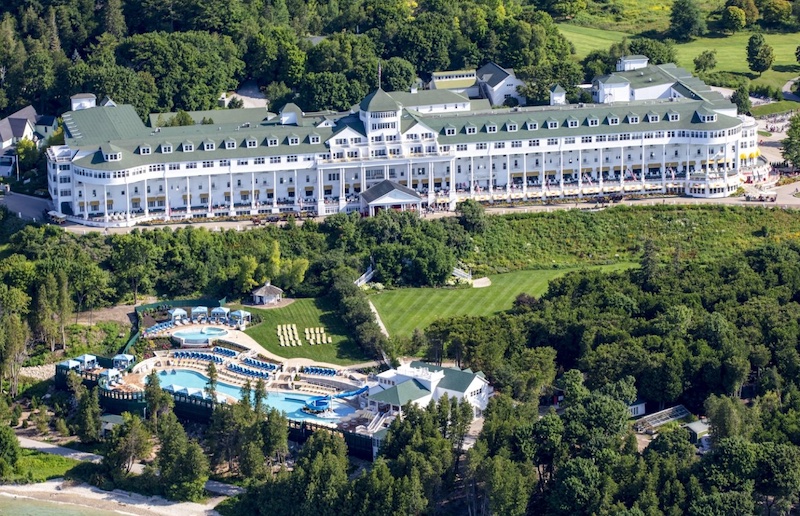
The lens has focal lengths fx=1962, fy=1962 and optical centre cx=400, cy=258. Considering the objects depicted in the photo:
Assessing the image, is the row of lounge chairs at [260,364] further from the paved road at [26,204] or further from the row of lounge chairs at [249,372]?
the paved road at [26,204]

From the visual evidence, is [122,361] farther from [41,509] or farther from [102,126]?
[102,126]

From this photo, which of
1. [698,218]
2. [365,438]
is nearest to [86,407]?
[365,438]

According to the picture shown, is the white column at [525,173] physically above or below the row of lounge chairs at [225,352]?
above

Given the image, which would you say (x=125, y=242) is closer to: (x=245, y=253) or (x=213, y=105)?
(x=245, y=253)

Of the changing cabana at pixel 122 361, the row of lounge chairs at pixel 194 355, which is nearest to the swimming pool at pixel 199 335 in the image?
the row of lounge chairs at pixel 194 355

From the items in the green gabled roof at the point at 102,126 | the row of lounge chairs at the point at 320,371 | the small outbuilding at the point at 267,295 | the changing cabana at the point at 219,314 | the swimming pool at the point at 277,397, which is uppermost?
the green gabled roof at the point at 102,126

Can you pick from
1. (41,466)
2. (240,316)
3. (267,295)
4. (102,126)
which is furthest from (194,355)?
(102,126)

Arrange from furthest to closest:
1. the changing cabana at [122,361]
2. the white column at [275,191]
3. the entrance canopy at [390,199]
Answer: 1. the white column at [275,191]
2. the entrance canopy at [390,199]
3. the changing cabana at [122,361]
